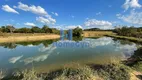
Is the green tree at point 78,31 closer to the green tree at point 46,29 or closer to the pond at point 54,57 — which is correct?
the green tree at point 46,29

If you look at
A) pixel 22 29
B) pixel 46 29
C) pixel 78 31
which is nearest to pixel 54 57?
pixel 78 31

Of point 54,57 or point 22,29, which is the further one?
point 22,29

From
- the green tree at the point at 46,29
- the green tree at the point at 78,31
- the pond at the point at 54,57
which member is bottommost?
the pond at the point at 54,57

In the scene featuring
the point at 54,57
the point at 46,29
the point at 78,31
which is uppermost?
the point at 46,29

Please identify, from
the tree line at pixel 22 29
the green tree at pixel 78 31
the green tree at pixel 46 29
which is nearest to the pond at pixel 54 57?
the tree line at pixel 22 29

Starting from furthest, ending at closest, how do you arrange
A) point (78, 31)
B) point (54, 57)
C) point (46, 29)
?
point (46, 29) < point (78, 31) < point (54, 57)

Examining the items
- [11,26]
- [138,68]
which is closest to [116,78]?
[138,68]

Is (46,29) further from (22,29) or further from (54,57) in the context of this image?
(54,57)

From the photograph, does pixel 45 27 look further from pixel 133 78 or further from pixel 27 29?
pixel 133 78

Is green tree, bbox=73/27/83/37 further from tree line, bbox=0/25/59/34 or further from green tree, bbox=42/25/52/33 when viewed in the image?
tree line, bbox=0/25/59/34

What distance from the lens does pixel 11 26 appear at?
60.9 m

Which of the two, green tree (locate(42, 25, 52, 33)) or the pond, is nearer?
the pond

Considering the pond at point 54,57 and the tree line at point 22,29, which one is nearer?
the pond at point 54,57

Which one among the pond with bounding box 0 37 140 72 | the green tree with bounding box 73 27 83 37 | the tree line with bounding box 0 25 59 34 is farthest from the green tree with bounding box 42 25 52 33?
the pond with bounding box 0 37 140 72
